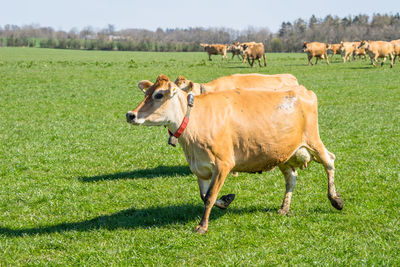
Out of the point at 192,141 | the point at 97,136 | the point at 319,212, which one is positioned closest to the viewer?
the point at 192,141

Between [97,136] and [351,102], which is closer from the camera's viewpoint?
[97,136]

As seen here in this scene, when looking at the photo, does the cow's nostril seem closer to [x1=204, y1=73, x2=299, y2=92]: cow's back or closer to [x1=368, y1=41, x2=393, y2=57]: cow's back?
[x1=204, y1=73, x2=299, y2=92]: cow's back

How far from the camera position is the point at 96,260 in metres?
5.58

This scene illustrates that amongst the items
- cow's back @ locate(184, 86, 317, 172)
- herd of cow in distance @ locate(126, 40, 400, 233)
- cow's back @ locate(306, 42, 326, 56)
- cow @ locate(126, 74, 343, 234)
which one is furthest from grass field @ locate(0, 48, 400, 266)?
cow's back @ locate(306, 42, 326, 56)

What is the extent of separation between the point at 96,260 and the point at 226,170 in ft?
7.07

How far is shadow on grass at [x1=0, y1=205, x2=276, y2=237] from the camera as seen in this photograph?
21.8ft

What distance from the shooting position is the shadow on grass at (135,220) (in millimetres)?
6645

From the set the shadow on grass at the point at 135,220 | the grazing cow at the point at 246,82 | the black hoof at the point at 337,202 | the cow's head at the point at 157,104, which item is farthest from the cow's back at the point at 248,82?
the cow's head at the point at 157,104

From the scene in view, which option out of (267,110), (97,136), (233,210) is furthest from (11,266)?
(97,136)

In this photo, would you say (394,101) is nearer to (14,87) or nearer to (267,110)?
(267,110)

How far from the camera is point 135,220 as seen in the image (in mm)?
6883

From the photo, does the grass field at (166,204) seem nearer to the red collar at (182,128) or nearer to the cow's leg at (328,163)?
the cow's leg at (328,163)

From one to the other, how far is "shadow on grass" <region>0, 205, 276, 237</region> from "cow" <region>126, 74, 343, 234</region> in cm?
61

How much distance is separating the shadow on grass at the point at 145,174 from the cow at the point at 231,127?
10.3 ft
